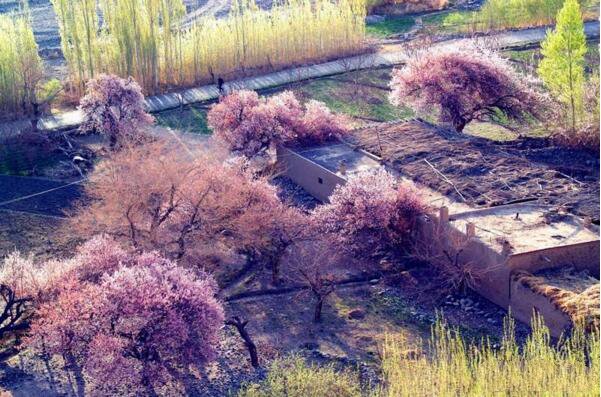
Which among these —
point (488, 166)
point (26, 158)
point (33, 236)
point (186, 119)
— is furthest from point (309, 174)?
point (26, 158)

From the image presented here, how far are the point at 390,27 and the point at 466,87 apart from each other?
1959 cm

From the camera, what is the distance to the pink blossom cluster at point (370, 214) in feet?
88.4

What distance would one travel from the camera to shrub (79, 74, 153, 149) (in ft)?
119

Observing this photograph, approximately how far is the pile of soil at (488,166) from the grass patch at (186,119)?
22.2 feet

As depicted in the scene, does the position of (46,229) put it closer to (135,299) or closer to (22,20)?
(135,299)

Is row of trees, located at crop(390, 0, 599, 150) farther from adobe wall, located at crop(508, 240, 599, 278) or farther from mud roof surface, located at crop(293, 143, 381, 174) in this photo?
adobe wall, located at crop(508, 240, 599, 278)

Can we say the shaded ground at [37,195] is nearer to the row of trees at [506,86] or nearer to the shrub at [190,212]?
the shrub at [190,212]

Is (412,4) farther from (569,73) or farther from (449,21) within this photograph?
(569,73)

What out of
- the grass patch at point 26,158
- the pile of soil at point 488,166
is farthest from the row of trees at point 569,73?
the grass patch at point 26,158

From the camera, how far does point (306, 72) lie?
44875 mm

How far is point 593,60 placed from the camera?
147 feet

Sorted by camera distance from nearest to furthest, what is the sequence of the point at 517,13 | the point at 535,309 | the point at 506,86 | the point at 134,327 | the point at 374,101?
the point at 134,327 < the point at 535,309 < the point at 506,86 < the point at 374,101 < the point at 517,13

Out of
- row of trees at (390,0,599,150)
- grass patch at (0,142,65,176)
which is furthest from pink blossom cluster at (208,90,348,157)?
grass patch at (0,142,65,176)

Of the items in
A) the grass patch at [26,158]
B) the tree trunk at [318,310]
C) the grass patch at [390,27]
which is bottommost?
the tree trunk at [318,310]
